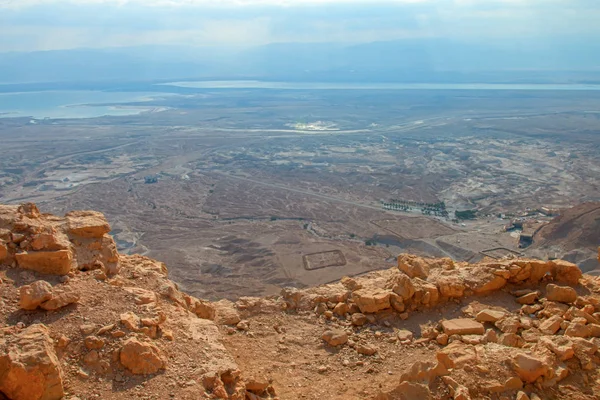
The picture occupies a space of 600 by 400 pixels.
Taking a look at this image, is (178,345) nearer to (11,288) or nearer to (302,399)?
(302,399)

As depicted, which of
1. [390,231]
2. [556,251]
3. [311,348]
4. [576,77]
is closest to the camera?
[311,348]

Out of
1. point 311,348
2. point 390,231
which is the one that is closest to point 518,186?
point 390,231

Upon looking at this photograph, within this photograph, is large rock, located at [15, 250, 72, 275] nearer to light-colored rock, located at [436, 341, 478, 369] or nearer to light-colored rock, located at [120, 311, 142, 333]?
light-colored rock, located at [120, 311, 142, 333]

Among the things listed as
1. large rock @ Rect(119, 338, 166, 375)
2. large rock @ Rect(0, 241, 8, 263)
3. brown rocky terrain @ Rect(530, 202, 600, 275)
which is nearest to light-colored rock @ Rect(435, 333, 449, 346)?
large rock @ Rect(119, 338, 166, 375)

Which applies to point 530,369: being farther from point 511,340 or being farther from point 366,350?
point 366,350

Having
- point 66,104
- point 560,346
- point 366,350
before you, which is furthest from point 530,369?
point 66,104
